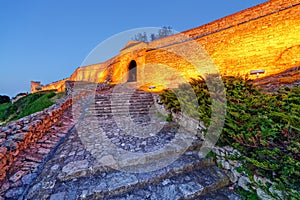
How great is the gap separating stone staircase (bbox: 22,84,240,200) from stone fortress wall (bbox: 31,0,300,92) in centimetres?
265

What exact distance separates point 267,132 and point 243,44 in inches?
278

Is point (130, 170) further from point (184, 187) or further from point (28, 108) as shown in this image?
point (28, 108)

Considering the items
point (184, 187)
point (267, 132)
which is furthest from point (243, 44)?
A: point (184, 187)

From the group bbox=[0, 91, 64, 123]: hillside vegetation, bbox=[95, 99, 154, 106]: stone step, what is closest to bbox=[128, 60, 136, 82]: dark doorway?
bbox=[0, 91, 64, 123]: hillside vegetation

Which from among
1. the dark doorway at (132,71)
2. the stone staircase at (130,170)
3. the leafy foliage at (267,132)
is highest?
the dark doorway at (132,71)

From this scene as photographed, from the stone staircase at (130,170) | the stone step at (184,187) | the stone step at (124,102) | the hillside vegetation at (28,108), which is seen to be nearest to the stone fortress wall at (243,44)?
the stone staircase at (130,170)

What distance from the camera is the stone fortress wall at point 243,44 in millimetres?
5938

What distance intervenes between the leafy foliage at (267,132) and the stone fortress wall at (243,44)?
1.82 meters

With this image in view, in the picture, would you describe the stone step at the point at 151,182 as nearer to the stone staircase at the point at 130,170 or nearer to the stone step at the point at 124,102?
the stone staircase at the point at 130,170

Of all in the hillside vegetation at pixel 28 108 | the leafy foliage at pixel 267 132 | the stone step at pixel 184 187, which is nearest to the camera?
the leafy foliage at pixel 267 132

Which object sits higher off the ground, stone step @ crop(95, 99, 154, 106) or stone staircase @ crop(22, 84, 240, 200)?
stone step @ crop(95, 99, 154, 106)

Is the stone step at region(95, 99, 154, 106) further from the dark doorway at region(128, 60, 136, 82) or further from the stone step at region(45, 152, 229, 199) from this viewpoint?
the dark doorway at region(128, 60, 136, 82)

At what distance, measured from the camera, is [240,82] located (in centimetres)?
288

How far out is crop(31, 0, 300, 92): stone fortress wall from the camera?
594 centimetres
